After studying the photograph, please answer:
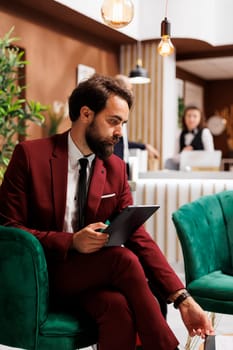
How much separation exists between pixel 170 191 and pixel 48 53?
2702mm

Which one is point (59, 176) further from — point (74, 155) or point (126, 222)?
point (126, 222)

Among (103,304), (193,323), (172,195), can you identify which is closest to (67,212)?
(103,304)

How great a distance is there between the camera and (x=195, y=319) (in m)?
2.07

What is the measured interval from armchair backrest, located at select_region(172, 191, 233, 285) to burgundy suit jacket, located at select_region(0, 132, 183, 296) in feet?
2.38

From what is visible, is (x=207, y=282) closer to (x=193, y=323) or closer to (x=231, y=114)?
(x=193, y=323)

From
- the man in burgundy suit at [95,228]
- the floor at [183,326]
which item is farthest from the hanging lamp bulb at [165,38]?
the floor at [183,326]

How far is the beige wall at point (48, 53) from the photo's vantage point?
634 cm

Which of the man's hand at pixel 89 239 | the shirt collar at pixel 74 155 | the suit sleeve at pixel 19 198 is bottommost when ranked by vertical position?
the man's hand at pixel 89 239

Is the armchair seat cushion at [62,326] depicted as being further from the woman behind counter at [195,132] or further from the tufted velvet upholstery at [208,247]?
the woman behind counter at [195,132]

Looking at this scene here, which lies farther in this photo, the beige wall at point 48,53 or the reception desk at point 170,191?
the beige wall at point 48,53

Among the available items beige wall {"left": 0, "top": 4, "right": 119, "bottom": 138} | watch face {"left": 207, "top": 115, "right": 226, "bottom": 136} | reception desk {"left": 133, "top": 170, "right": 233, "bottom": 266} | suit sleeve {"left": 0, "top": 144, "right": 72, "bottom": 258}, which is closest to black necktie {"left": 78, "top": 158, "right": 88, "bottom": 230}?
suit sleeve {"left": 0, "top": 144, "right": 72, "bottom": 258}

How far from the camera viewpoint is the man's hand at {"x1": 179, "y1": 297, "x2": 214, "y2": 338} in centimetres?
205

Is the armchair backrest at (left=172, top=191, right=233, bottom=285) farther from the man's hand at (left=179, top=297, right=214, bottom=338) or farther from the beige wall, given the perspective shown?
the beige wall

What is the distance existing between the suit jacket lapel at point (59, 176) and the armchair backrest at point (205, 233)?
919 mm
